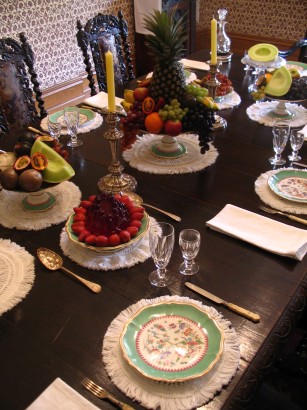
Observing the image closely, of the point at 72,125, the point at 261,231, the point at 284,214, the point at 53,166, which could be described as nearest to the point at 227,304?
the point at 261,231

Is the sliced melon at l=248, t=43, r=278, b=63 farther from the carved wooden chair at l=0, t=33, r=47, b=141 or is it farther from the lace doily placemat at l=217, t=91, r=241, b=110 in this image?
the carved wooden chair at l=0, t=33, r=47, b=141

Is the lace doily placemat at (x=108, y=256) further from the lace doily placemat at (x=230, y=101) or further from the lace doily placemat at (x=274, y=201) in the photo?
the lace doily placemat at (x=230, y=101)

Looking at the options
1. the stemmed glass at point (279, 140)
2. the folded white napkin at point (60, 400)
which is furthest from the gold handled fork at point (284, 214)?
the folded white napkin at point (60, 400)

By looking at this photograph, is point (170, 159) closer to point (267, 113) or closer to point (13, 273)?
point (267, 113)

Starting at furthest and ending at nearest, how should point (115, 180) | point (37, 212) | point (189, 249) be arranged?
point (115, 180), point (37, 212), point (189, 249)

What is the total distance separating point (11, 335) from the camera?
896 millimetres

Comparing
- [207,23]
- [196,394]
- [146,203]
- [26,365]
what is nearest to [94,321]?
[26,365]

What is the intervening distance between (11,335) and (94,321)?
18 cm

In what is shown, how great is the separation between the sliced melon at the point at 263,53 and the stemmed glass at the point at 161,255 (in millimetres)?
1506

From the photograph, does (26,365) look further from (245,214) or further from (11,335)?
(245,214)

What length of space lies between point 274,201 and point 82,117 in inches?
38.9

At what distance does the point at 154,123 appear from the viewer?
1.40 m

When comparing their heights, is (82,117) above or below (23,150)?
below

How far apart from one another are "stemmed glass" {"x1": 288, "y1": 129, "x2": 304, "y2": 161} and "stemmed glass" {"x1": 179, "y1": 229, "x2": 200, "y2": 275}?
663mm
